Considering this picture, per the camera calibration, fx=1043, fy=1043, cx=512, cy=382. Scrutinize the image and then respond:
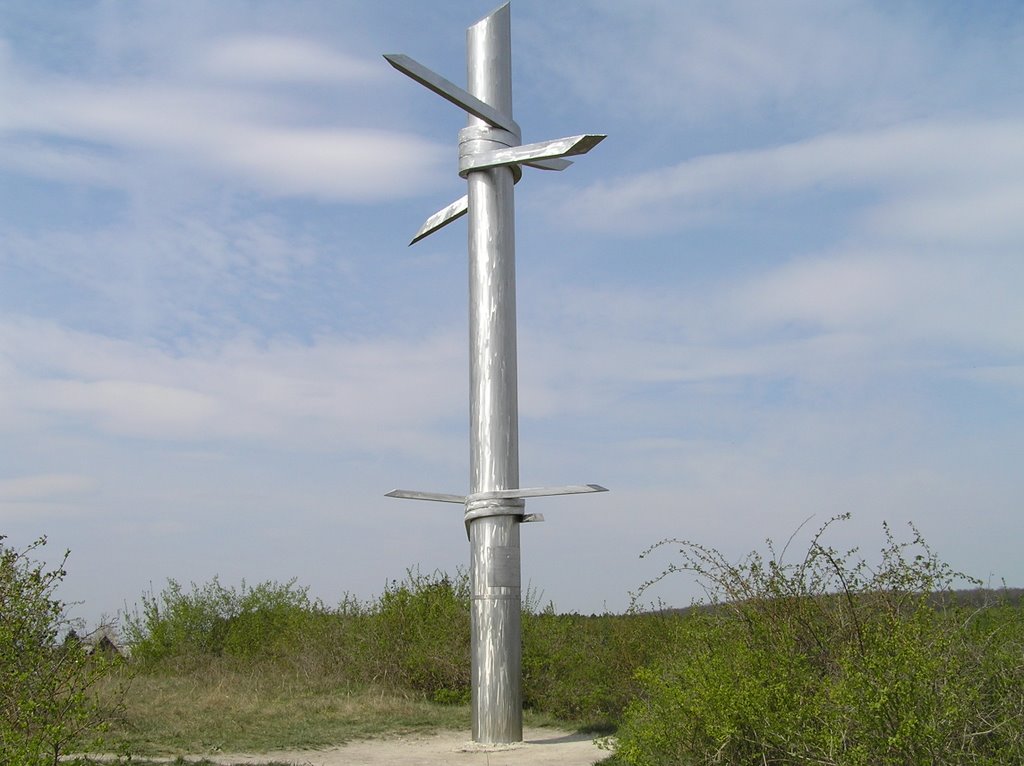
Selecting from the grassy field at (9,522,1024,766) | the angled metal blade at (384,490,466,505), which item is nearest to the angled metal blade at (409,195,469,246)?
→ the angled metal blade at (384,490,466,505)

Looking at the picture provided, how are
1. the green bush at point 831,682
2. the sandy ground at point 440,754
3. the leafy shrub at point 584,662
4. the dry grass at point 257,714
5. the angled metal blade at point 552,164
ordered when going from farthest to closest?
the leafy shrub at point 584,662
the angled metal blade at point 552,164
the dry grass at point 257,714
the sandy ground at point 440,754
the green bush at point 831,682

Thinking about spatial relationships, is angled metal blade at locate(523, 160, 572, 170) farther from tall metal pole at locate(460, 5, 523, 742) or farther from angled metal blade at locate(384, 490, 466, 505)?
angled metal blade at locate(384, 490, 466, 505)

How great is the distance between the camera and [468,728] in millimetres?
10703

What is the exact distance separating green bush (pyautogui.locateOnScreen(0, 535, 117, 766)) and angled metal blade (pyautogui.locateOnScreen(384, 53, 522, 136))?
16.3ft

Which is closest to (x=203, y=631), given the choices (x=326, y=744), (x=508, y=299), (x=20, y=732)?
(x=326, y=744)

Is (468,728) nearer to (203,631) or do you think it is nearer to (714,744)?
(714,744)

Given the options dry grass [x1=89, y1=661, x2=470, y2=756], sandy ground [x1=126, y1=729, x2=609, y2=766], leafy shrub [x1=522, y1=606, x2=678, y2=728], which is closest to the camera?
sandy ground [x1=126, y1=729, x2=609, y2=766]

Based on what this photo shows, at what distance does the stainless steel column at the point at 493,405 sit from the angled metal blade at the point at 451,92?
10cm

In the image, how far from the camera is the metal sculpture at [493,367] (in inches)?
364

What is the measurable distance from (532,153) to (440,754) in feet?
17.7

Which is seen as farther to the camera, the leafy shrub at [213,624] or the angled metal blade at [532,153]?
the leafy shrub at [213,624]

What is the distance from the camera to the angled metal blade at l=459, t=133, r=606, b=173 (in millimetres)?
9258

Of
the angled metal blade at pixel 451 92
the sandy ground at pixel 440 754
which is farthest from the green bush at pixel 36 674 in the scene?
the angled metal blade at pixel 451 92

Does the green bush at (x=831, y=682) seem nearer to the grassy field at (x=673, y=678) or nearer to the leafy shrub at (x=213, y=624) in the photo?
the grassy field at (x=673, y=678)
